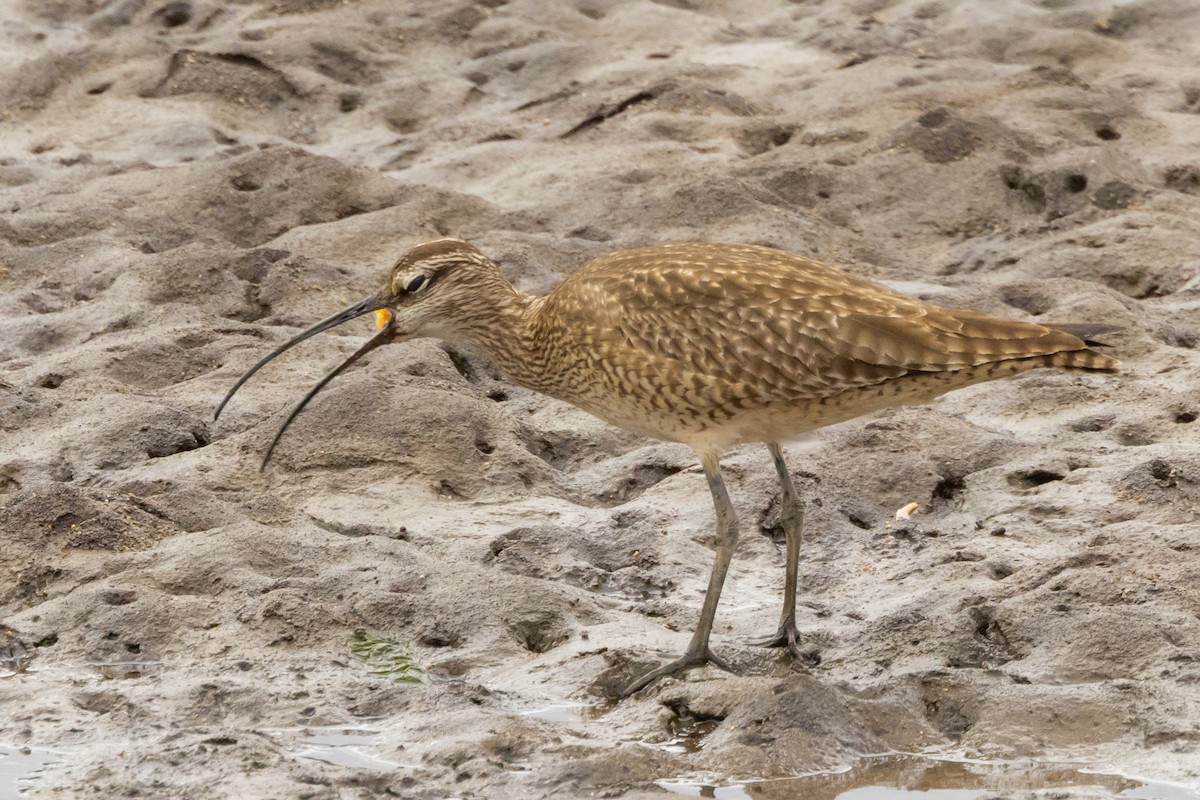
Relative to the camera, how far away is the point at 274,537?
6.70 m

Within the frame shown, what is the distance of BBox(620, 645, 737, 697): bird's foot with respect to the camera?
5.84m

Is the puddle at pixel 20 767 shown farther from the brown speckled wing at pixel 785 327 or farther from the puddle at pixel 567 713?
the brown speckled wing at pixel 785 327

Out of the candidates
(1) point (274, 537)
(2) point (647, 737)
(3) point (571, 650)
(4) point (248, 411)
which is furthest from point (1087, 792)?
(4) point (248, 411)

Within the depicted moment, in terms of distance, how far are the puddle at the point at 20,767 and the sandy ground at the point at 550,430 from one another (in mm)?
33

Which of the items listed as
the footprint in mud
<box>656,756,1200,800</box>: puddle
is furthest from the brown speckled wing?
<box>656,756,1200,800</box>: puddle

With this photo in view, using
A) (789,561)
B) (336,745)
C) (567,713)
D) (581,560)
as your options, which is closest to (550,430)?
(581,560)

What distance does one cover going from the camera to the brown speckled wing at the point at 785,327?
19.3 feet

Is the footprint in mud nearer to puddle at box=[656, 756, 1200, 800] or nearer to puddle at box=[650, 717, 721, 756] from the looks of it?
puddle at box=[650, 717, 721, 756]

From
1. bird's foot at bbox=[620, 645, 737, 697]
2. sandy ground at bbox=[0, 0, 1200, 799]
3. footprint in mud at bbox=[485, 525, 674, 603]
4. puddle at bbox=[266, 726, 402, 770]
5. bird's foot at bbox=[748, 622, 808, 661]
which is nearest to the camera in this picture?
puddle at bbox=[266, 726, 402, 770]

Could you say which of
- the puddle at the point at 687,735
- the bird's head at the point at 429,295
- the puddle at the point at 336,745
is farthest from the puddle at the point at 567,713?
the bird's head at the point at 429,295

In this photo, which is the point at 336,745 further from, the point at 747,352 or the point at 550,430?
the point at 550,430

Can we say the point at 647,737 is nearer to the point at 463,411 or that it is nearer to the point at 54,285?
the point at 463,411

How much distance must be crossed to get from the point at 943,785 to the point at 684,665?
1.04m

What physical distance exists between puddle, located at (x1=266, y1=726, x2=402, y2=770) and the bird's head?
159cm
